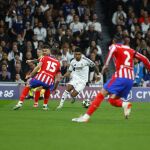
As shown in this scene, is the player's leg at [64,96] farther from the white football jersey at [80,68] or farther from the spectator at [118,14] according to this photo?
the spectator at [118,14]

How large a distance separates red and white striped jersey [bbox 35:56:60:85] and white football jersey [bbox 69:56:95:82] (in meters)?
1.31

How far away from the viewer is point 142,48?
83.9 ft

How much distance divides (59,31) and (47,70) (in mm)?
6994

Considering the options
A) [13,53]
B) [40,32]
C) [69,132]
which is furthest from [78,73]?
[69,132]

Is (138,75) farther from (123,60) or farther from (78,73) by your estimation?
(123,60)

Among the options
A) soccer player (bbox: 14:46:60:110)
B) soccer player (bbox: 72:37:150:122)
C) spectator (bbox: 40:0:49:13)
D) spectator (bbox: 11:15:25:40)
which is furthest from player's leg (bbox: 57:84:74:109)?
spectator (bbox: 40:0:49:13)

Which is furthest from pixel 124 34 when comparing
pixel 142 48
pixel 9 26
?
pixel 9 26

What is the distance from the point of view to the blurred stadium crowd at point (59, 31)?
2464cm

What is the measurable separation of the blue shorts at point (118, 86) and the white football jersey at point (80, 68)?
17.5 feet

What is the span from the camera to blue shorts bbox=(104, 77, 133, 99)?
14.4 m

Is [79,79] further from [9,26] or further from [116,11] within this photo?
[116,11]

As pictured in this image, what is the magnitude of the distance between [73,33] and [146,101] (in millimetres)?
4167

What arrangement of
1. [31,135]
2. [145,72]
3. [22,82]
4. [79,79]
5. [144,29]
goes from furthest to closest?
[144,29], [145,72], [22,82], [79,79], [31,135]

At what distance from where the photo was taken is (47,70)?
741 inches
